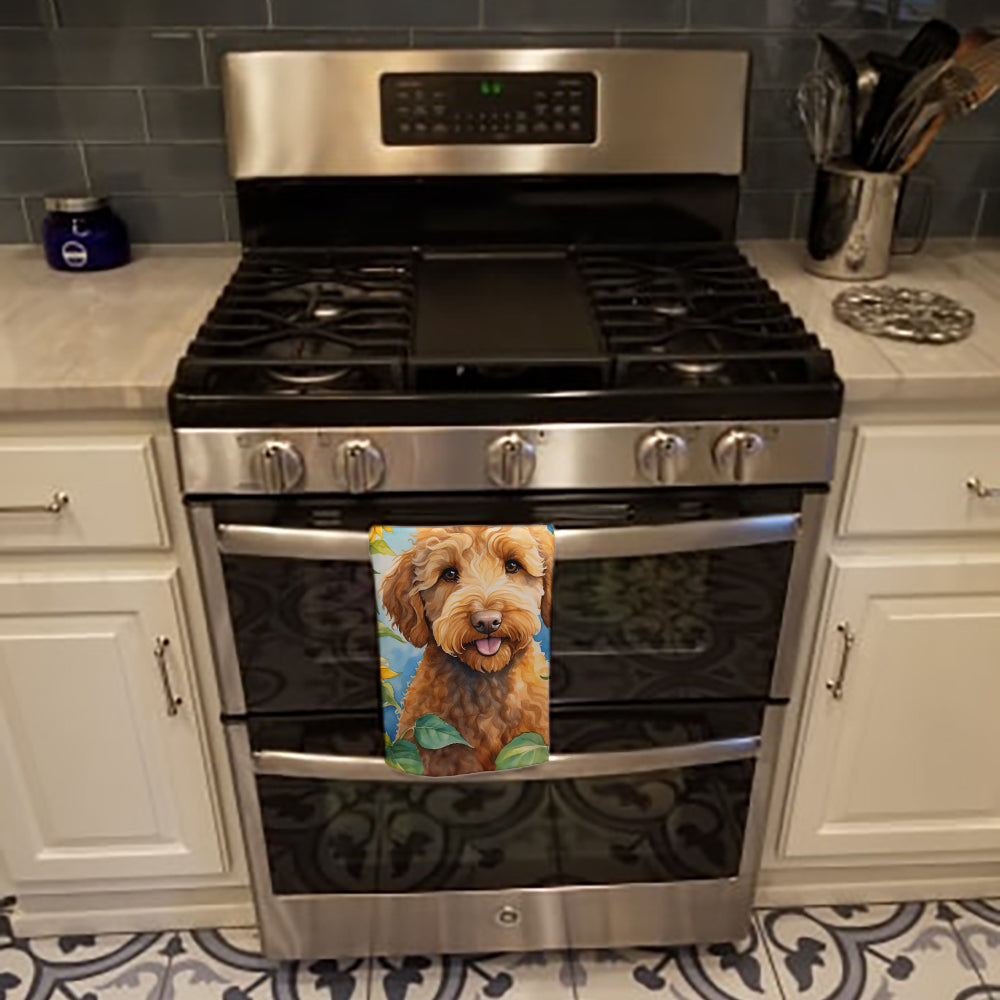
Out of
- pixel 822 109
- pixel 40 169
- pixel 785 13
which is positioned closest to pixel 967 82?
pixel 822 109

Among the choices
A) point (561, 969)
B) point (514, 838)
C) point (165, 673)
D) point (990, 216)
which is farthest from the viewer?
point (990, 216)

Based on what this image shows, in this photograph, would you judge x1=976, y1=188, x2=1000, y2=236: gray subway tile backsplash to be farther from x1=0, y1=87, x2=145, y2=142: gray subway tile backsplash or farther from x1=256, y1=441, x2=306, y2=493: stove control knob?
x1=0, y1=87, x2=145, y2=142: gray subway tile backsplash

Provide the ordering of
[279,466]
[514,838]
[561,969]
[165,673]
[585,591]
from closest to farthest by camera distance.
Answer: [279,466], [585,591], [165,673], [514,838], [561,969]

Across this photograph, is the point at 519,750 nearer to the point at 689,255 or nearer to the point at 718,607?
the point at 718,607

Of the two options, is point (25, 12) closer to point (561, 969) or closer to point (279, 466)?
point (279, 466)

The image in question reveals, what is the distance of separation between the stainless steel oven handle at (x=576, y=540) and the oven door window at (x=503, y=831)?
37cm

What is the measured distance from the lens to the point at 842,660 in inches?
54.2

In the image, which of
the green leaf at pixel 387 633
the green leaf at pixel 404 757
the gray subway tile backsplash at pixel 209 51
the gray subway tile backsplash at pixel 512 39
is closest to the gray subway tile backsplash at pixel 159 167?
the gray subway tile backsplash at pixel 209 51

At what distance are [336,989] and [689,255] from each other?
124 centimetres

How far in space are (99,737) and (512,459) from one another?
722mm

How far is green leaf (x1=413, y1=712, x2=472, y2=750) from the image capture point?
4.19 feet

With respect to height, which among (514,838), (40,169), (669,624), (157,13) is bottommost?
(514,838)

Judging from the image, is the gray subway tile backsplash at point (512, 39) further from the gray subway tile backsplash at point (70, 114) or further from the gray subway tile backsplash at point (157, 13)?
the gray subway tile backsplash at point (70, 114)

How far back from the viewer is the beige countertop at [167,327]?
115 centimetres
